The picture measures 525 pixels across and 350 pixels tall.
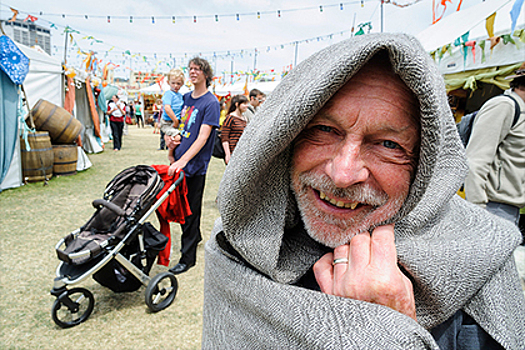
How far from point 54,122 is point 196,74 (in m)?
6.22

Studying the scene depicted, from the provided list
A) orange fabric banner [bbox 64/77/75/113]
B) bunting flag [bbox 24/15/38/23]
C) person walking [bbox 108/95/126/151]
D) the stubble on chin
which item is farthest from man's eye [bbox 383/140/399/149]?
bunting flag [bbox 24/15/38/23]

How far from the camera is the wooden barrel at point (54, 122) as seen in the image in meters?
7.54

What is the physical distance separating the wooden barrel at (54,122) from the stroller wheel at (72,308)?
630 centimetres

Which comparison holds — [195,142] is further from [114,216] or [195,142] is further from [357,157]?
[357,157]

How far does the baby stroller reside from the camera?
2.53 meters

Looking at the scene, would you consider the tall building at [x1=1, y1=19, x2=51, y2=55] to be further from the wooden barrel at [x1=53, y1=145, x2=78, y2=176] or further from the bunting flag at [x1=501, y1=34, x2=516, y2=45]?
the bunting flag at [x1=501, y1=34, x2=516, y2=45]

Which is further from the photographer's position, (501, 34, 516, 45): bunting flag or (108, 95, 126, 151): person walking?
(108, 95, 126, 151): person walking

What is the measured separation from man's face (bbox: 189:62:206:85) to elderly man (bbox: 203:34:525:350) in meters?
2.61

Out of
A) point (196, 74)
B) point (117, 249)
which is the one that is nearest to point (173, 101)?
point (196, 74)

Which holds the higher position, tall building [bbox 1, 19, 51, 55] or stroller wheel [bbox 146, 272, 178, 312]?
tall building [bbox 1, 19, 51, 55]

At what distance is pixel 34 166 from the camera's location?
6.95 meters

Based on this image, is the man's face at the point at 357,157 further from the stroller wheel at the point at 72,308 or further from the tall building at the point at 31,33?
the tall building at the point at 31,33

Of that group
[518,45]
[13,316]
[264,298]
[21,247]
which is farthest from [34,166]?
[518,45]

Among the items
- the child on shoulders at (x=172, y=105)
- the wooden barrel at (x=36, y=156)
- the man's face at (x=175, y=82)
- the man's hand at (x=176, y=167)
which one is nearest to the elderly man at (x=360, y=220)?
the man's hand at (x=176, y=167)
